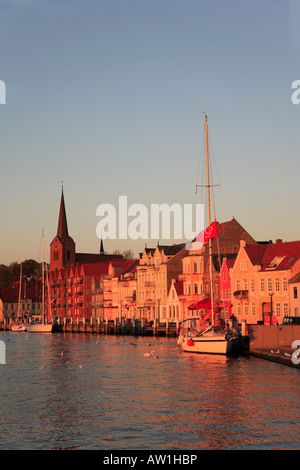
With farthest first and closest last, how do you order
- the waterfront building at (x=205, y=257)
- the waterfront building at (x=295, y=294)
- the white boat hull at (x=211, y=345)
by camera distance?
the waterfront building at (x=205, y=257) → the waterfront building at (x=295, y=294) → the white boat hull at (x=211, y=345)

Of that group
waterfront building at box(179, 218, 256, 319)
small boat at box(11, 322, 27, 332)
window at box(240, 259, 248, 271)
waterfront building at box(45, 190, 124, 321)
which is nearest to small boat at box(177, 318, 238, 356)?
window at box(240, 259, 248, 271)

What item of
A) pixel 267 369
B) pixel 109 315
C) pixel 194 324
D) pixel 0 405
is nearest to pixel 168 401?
pixel 0 405

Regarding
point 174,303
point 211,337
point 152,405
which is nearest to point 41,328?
point 174,303

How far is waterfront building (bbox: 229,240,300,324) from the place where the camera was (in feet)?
287

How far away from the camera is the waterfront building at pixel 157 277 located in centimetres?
12094

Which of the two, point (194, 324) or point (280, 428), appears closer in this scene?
point (280, 428)

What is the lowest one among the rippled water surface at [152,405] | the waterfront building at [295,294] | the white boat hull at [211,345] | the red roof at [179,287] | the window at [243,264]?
the rippled water surface at [152,405]

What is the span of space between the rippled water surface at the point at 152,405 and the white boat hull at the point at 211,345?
1637 millimetres

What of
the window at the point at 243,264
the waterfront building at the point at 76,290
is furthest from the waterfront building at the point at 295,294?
the waterfront building at the point at 76,290

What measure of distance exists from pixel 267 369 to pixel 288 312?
36.9 meters

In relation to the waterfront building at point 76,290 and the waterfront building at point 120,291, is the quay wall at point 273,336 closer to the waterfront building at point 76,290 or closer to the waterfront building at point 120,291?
the waterfront building at point 120,291

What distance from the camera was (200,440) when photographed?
26.7 m

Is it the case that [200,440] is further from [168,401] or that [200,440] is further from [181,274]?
[181,274]

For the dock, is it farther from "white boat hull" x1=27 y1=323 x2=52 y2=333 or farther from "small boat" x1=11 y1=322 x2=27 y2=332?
"small boat" x1=11 y1=322 x2=27 y2=332
